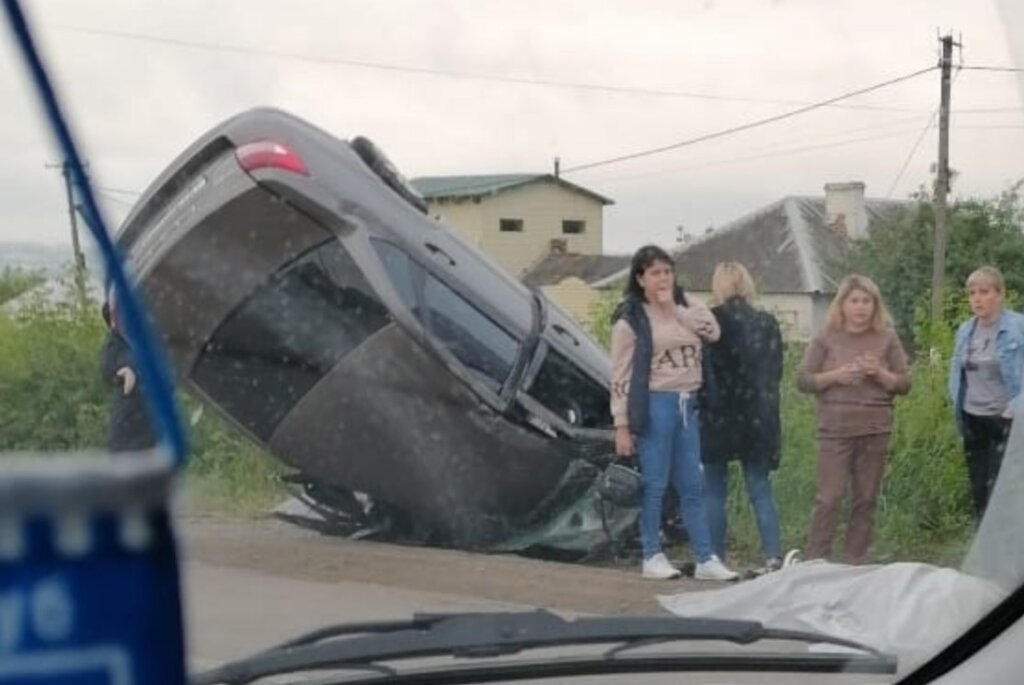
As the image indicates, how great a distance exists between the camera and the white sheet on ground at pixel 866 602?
279 centimetres

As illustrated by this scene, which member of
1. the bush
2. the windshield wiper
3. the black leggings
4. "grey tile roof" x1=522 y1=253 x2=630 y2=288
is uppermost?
"grey tile roof" x1=522 y1=253 x2=630 y2=288

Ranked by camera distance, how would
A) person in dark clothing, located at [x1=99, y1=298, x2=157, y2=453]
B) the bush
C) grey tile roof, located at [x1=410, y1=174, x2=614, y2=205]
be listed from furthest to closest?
grey tile roof, located at [x1=410, y1=174, x2=614, y2=205], the bush, person in dark clothing, located at [x1=99, y1=298, x2=157, y2=453]

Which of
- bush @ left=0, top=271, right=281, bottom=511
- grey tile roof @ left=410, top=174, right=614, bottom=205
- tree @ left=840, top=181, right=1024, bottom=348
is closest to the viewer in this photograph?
bush @ left=0, top=271, right=281, bottom=511

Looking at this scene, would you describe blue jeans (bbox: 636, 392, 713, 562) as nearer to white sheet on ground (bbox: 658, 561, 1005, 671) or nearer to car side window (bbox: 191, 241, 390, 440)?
white sheet on ground (bbox: 658, 561, 1005, 671)

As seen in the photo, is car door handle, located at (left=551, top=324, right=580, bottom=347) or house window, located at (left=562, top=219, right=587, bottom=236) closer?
house window, located at (left=562, top=219, right=587, bottom=236)

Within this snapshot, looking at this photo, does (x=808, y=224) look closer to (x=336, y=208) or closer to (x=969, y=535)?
(x=969, y=535)

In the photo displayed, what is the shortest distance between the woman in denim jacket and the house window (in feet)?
2.26

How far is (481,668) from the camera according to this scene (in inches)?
105

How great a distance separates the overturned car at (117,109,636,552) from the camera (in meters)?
2.36

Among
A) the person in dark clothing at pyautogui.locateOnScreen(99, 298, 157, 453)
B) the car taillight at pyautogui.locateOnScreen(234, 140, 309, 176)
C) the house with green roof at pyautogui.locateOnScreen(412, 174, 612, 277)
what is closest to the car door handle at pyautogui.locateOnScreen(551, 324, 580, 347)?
the house with green roof at pyautogui.locateOnScreen(412, 174, 612, 277)

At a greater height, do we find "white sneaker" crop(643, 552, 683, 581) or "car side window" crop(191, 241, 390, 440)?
"car side window" crop(191, 241, 390, 440)

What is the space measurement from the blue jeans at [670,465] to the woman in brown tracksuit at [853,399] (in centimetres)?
20

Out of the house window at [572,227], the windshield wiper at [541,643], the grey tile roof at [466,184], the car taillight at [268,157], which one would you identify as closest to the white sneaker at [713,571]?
the windshield wiper at [541,643]

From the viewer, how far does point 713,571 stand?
→ 116 inches
